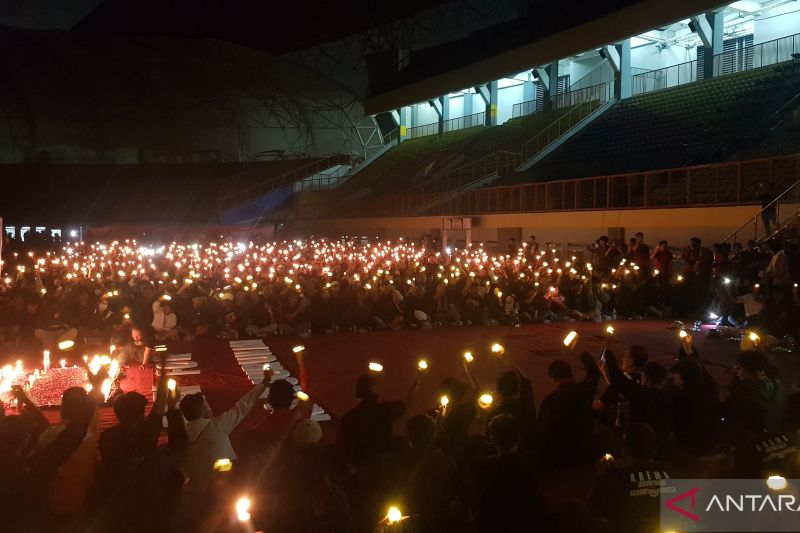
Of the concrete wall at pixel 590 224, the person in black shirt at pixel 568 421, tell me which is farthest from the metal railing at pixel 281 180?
the person in black shirt at pixel 568 421

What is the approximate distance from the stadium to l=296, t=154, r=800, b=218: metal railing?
9 centimetres

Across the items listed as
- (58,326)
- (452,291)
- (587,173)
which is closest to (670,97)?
(587,173)

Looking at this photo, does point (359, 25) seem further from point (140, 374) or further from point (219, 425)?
point (219, 425)

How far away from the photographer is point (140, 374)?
987 centimetres

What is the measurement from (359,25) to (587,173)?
22.9m

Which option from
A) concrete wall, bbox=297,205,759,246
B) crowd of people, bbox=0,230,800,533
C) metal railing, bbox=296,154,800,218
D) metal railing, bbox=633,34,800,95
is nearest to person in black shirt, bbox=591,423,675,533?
crowd of people, bbox=0,230,800,533

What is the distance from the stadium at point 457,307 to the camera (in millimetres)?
4383

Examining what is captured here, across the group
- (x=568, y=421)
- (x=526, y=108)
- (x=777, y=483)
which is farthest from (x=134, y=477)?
(x=526, y=108)

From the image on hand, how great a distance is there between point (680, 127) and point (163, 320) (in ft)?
66.1

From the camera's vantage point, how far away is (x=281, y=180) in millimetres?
44750

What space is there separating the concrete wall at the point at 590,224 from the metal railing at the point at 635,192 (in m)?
0.22

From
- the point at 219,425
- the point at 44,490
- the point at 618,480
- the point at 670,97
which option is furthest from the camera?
the point at 670,97

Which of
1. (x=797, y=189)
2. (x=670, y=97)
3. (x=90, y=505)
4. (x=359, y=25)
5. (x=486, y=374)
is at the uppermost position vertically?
(x=359, y=25)

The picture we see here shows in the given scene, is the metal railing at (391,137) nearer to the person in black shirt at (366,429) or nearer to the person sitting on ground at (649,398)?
the person sitting on ground at (649,398)
